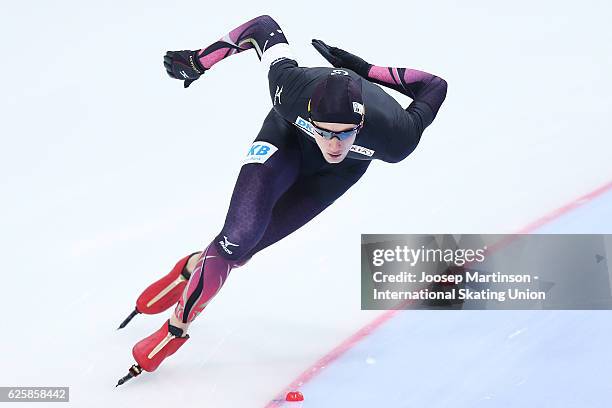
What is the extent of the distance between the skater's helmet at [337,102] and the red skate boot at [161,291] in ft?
4.24

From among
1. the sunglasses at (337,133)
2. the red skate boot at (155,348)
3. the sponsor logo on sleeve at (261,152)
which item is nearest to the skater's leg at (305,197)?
the sponsor logo on sleeve at (261,152)

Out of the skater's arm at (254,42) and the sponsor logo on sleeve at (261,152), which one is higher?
the skater's arm at (254,42)

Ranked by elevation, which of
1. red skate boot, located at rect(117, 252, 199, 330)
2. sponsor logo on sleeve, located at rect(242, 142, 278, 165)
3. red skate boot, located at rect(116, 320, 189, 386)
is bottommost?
red skate boot, located at rect(116, 320, 189, 386)

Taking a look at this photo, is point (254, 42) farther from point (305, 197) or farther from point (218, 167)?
point (218, 167)

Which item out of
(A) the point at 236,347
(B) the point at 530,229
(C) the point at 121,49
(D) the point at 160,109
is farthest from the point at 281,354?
(C) the point at 121,49

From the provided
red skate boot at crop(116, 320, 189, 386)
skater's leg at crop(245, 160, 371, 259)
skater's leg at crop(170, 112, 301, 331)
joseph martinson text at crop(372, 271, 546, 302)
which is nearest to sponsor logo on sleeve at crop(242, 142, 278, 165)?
skater's leg at crop(170, 112, 301, 331)

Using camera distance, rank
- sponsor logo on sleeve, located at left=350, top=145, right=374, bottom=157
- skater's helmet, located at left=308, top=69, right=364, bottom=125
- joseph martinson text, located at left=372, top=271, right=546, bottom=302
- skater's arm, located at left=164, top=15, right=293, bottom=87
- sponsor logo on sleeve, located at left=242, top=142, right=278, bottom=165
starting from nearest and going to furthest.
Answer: skater's helmet, located at left=308, top=69, right=364, bottom=125 → sponsor logo on sleeve, located at left=350, top=145, right=374, bottom=157 → sponsor logo on sleeve, located at left=242, top=142, right=278, bottom=165 → skater's arm, located at left=164, top=15, right=293, bottom=87 → joseph martinson text, located at left=372, top=271, right=546, bottom=302

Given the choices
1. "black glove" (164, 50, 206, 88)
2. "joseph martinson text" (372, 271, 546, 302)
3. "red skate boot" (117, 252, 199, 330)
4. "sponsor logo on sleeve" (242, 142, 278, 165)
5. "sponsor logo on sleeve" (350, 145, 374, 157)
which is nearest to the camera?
"sponsor logo on sleeve" (350, 145, 374, 157)

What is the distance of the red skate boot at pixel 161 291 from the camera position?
16.7 feet

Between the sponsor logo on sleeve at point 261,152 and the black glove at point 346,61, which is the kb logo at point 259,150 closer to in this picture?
the sponsor logo on sleeve at point 261,152

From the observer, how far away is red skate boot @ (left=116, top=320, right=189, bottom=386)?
4.54 m

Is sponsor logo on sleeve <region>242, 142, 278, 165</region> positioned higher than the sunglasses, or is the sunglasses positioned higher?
sponsor logo on sleeve <region>242, 142, 278, 165</region>

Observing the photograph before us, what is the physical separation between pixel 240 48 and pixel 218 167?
4.81 ft

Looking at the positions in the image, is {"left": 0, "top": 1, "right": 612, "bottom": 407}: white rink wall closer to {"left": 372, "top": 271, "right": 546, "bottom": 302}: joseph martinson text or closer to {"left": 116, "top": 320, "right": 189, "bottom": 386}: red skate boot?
{"left": 116, "top": 320, "right": 189, "bottom": 386}: red skate boot
